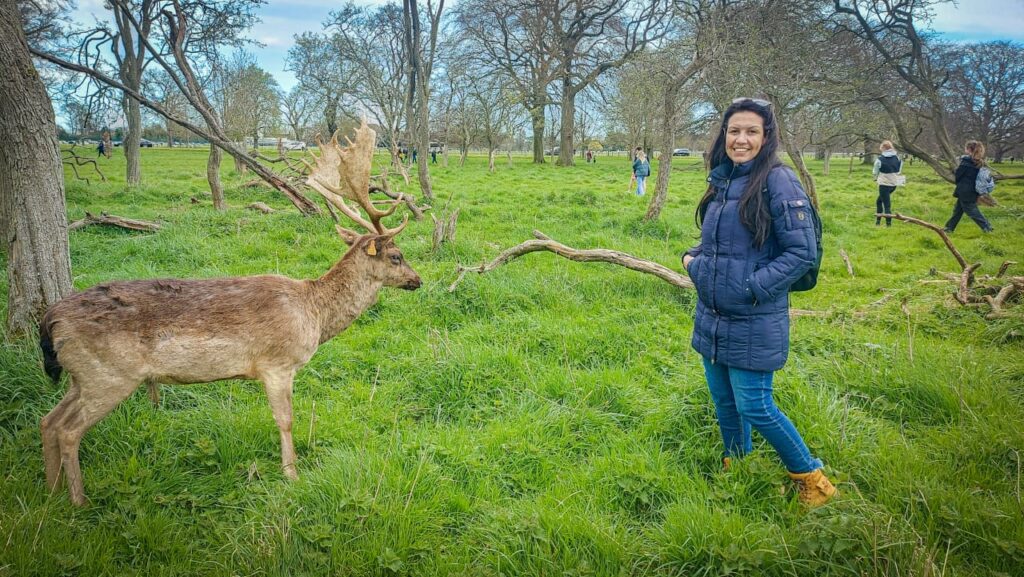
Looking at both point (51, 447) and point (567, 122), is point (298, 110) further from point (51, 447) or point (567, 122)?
point (51, 447)

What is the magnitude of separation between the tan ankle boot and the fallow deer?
111 inches

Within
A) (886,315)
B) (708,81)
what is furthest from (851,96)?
(886,315)

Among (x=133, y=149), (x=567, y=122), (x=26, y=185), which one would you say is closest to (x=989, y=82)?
(x=567, y=122)

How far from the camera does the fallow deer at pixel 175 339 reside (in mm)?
A: 2869

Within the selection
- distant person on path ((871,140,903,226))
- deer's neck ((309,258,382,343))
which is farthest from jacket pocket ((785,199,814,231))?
distant person on path ((871,140,903,226))

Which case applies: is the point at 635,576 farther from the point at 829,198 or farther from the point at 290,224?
the point at 829,198

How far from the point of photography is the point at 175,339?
3.02 meters

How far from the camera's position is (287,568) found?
2346mm

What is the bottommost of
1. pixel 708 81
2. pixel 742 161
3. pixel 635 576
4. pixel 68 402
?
pixel 635 576

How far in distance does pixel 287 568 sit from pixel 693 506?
6.30 feet

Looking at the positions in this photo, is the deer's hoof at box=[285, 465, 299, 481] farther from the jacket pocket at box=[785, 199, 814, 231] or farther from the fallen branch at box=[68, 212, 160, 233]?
the fallen branch at box=[68, 212, 160, 233]

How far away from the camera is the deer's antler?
4.59 m

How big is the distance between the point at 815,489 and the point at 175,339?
3565mm

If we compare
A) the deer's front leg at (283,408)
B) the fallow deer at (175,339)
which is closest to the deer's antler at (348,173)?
the fallow deer at (175,339)
